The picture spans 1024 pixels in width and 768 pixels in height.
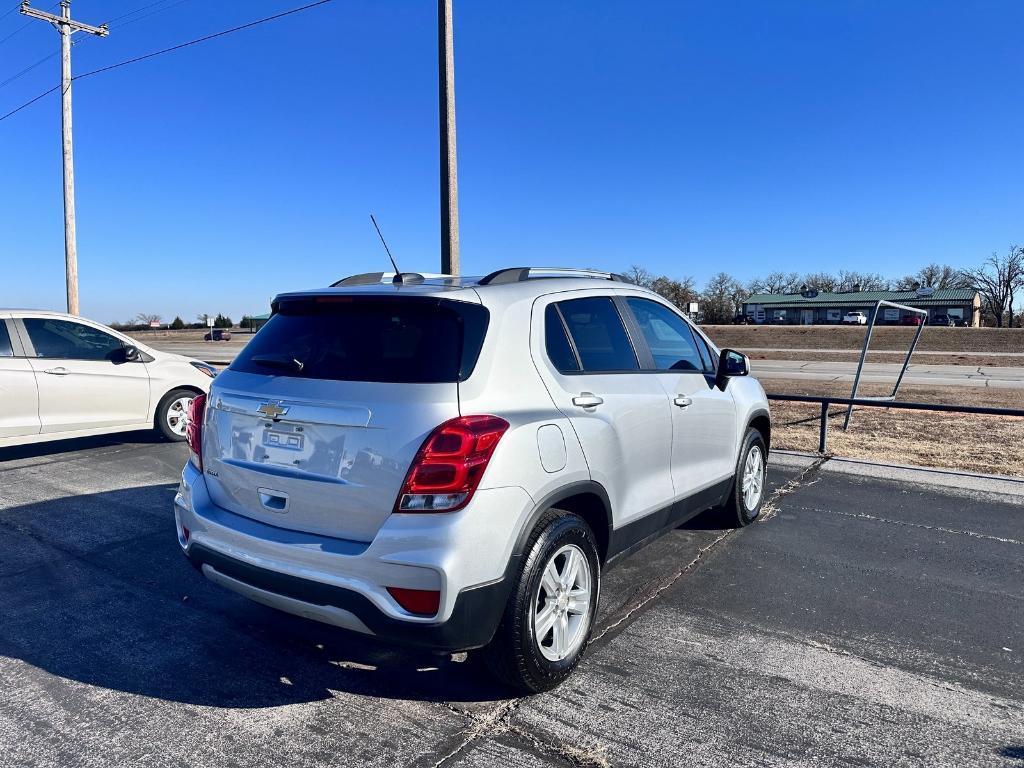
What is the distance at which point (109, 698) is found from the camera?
10.0 feet

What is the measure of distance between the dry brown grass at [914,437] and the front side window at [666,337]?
14.4ft

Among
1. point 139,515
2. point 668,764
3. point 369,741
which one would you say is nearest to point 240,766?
point 369,741

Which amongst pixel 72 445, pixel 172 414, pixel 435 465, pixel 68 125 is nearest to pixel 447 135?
pixel 172 414

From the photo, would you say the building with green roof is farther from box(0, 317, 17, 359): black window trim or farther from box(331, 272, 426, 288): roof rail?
box(331, 272, 426, 288): roof rail

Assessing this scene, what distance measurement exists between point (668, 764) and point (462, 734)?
78cm

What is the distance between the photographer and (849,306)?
88875 mm

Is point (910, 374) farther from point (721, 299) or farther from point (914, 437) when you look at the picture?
point (721, 299)

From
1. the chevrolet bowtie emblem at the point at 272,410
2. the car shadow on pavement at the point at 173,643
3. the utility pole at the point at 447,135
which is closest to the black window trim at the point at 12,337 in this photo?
the car shadow on pavement at the point at 173,643

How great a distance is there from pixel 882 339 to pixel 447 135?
141ft

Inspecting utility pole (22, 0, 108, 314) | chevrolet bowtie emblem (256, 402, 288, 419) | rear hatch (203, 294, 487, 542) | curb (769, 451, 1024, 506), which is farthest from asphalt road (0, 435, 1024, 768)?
utility pole (22, 0, 108, 314)

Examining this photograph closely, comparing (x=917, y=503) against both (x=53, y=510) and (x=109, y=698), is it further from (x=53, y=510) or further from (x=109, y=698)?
(x=53, y=510)

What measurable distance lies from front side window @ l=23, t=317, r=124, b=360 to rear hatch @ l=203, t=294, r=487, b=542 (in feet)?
19.3

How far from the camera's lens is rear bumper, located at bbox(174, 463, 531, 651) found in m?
2.64

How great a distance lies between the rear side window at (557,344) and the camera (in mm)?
3301
